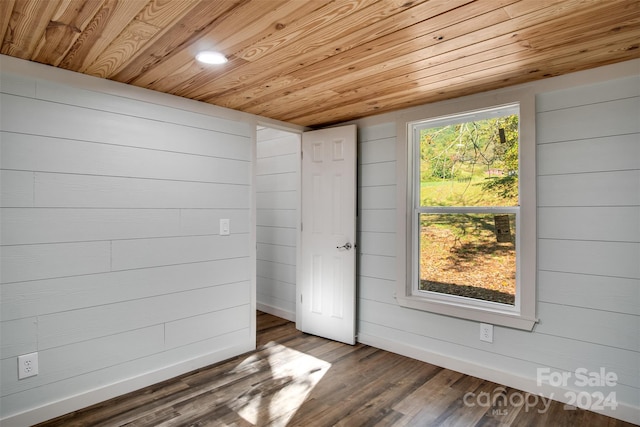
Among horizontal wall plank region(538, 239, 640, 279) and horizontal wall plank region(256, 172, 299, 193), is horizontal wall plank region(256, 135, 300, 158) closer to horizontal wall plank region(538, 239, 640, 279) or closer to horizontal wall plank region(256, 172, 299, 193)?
horizontal wall plank region(256, 172, 299, 193)

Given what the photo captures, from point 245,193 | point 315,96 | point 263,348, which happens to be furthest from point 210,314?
point 315,96

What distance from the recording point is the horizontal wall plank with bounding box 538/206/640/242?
2.21m

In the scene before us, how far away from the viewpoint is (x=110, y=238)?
2.45m

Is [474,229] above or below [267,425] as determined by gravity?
above

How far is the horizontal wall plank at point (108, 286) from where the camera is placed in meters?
2.12

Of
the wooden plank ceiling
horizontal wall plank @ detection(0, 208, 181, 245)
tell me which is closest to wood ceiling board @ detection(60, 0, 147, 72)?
the wooden plank ceiling

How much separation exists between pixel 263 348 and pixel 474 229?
2.11 meters

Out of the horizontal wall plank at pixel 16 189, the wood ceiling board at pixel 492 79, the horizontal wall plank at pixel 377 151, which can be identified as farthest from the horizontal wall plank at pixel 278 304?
the horizontal wall plank at pixel 16 189

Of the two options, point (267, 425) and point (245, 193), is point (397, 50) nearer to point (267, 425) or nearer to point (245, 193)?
point (245, 193)

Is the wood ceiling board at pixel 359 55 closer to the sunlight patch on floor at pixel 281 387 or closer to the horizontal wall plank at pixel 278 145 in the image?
the horizontal wall plank at pixel 278 145

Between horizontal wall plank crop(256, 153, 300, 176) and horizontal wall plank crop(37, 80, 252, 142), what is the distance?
96 cm

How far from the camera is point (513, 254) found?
2.69 meters

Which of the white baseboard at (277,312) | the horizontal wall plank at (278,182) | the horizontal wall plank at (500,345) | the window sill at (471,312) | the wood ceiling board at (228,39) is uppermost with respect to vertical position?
the wood ceiling board at (228,39)

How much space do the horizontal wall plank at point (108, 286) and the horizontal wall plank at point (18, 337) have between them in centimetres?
4
